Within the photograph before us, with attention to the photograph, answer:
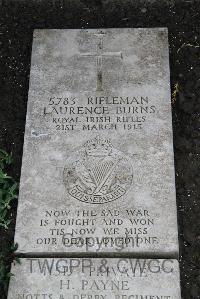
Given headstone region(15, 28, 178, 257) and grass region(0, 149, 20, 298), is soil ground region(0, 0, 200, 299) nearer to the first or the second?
grass region(0, 149, 20, 298)

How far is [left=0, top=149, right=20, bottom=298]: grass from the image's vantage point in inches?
179

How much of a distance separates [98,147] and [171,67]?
1.14 meters

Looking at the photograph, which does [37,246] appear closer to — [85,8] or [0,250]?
[0,250]

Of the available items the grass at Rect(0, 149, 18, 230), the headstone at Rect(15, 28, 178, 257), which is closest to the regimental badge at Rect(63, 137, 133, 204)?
the headstone at Rect(15, 28, 178, 257)

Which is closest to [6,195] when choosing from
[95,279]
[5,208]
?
[5,208]

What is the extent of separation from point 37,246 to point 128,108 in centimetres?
135

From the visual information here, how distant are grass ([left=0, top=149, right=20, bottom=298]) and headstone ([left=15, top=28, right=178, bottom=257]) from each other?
0.10 meters

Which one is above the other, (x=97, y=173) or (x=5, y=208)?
(x=97, y=173)

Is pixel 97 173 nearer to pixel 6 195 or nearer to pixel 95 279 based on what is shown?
pixel 6 195


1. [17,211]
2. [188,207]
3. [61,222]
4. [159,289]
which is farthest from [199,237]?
[17,211]

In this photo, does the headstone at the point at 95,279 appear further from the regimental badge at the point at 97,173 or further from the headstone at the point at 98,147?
the regimental badge at the point at 97,173

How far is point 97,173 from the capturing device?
4.85m

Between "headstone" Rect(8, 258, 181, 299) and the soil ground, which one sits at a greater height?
the soil ground

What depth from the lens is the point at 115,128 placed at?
504 cm
